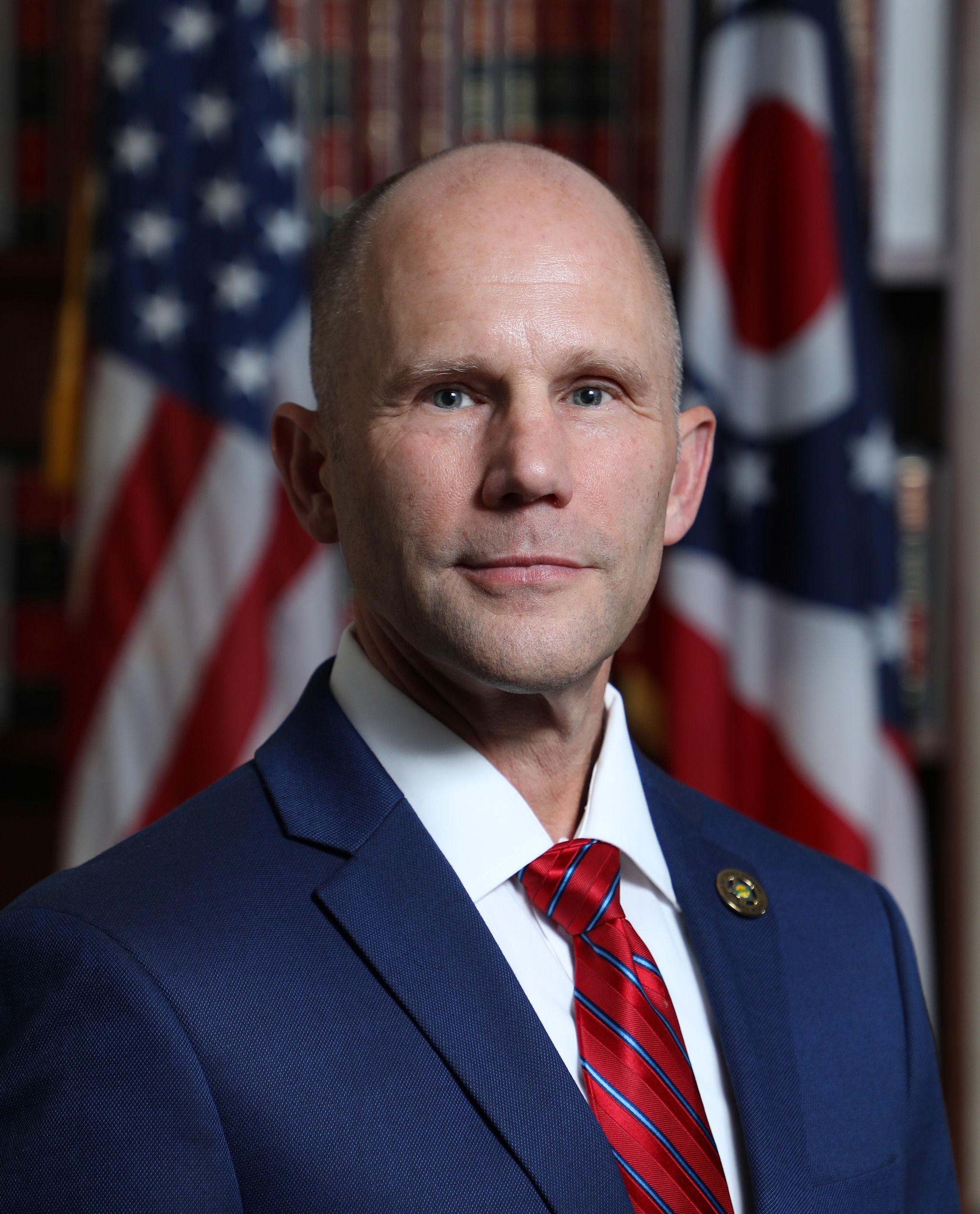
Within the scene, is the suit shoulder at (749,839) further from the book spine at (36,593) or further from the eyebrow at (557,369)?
the book spine at (36,593)

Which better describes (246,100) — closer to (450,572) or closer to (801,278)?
(801,278)

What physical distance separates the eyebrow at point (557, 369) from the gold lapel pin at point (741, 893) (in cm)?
46

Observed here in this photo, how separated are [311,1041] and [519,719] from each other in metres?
0.30

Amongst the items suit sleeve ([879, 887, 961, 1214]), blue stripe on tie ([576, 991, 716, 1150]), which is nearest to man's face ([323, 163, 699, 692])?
blue stripe on tie ([576, 991, 716, 1150])

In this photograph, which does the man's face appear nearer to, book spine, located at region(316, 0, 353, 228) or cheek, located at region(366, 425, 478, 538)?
cheek, located at region(366, 425, 478, 538)

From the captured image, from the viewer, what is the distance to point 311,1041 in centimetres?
85

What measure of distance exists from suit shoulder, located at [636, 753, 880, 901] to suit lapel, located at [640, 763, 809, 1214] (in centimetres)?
2

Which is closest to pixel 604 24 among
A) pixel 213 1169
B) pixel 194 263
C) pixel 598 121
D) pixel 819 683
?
pixel 598 121

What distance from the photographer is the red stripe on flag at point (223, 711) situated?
7.45 feet

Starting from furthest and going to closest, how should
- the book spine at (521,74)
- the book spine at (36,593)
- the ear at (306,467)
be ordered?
the book spine at (36,593)
the book spine at (521,74)
the ear at (306,467)

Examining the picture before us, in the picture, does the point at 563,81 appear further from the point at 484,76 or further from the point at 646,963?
the point at 646,963

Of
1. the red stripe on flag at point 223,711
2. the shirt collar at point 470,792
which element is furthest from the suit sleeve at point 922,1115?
the red stripe on flag at point 223,711

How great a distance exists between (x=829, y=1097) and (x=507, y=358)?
2.23 feet

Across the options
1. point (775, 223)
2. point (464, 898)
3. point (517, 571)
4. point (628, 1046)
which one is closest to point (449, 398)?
point (517, 571)
